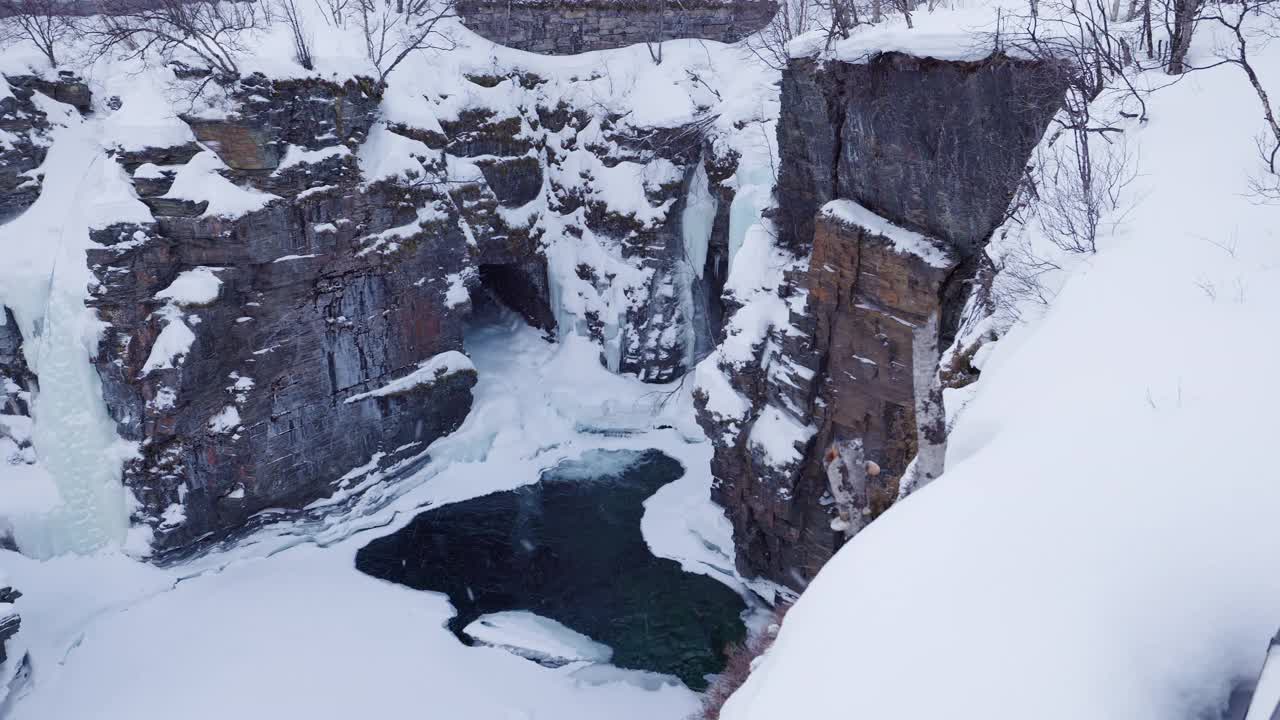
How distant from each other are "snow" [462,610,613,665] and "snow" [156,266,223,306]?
7.80m

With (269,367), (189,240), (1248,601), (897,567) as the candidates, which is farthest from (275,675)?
(1248,601)

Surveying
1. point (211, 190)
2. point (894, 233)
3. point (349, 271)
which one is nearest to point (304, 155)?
point (211, 190)

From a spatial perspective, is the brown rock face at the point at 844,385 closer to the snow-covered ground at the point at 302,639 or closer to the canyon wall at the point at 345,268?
the snow-covered ground at the point at 302,639

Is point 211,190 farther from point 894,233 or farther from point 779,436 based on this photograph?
point 894,233

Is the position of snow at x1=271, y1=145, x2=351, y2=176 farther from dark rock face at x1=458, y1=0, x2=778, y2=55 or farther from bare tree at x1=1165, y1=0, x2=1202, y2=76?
bare tree at x1=1165, y1=0, x2=1202, y2=76

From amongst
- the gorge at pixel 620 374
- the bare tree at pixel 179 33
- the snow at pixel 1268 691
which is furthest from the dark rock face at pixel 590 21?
the snow at pixel 1268 691

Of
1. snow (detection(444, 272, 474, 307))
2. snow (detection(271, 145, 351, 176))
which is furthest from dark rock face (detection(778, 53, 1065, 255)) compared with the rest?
snow (detection(271, 145, 351, 176))

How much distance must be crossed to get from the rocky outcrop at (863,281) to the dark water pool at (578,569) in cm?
168

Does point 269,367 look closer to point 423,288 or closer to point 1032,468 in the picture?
point 423,288

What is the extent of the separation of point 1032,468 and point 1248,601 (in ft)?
4.16

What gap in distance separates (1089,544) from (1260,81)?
6683 millimetres

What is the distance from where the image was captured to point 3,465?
611 inches

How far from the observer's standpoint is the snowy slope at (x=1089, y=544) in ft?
12.0

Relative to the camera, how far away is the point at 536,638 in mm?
14195
